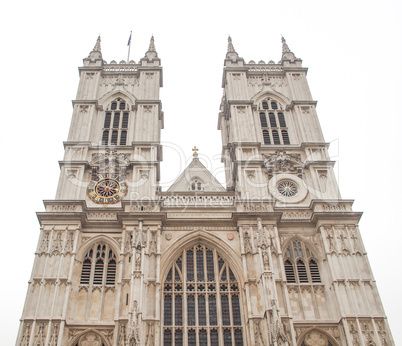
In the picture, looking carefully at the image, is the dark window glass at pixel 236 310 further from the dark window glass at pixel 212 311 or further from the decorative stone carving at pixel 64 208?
the decorative stone carving at pixel 64 208

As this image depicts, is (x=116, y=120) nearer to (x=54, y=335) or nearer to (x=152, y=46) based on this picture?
(x=152, y=46)

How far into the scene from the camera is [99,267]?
2272 centimetres

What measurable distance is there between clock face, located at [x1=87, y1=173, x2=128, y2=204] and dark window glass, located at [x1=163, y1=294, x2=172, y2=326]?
6523 mm

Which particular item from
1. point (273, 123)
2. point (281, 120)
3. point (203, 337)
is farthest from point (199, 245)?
point (281, 120)

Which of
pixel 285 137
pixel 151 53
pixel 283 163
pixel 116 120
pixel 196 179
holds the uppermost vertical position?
pixel 151 53

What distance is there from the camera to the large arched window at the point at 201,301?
810 inches

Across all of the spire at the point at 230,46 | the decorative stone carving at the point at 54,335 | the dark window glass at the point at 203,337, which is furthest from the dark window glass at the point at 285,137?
the decorative stone carving at the point at 54,335

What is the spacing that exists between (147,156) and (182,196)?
3.70m

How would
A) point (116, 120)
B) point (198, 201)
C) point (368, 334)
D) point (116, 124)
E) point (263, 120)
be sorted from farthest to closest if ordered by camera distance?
point (263, 120), point (116, 120), point (116, 124), point (198, 201), point (368, 334)

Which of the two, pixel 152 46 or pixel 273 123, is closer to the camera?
pixel 273 123

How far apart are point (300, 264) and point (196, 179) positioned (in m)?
8.94

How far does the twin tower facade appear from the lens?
20.3m

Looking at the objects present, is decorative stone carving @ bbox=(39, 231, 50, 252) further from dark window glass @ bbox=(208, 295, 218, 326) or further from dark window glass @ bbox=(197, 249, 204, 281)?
dark window glass @ bbox=(208, 295, 218, 326)

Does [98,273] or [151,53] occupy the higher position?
[151,53]
